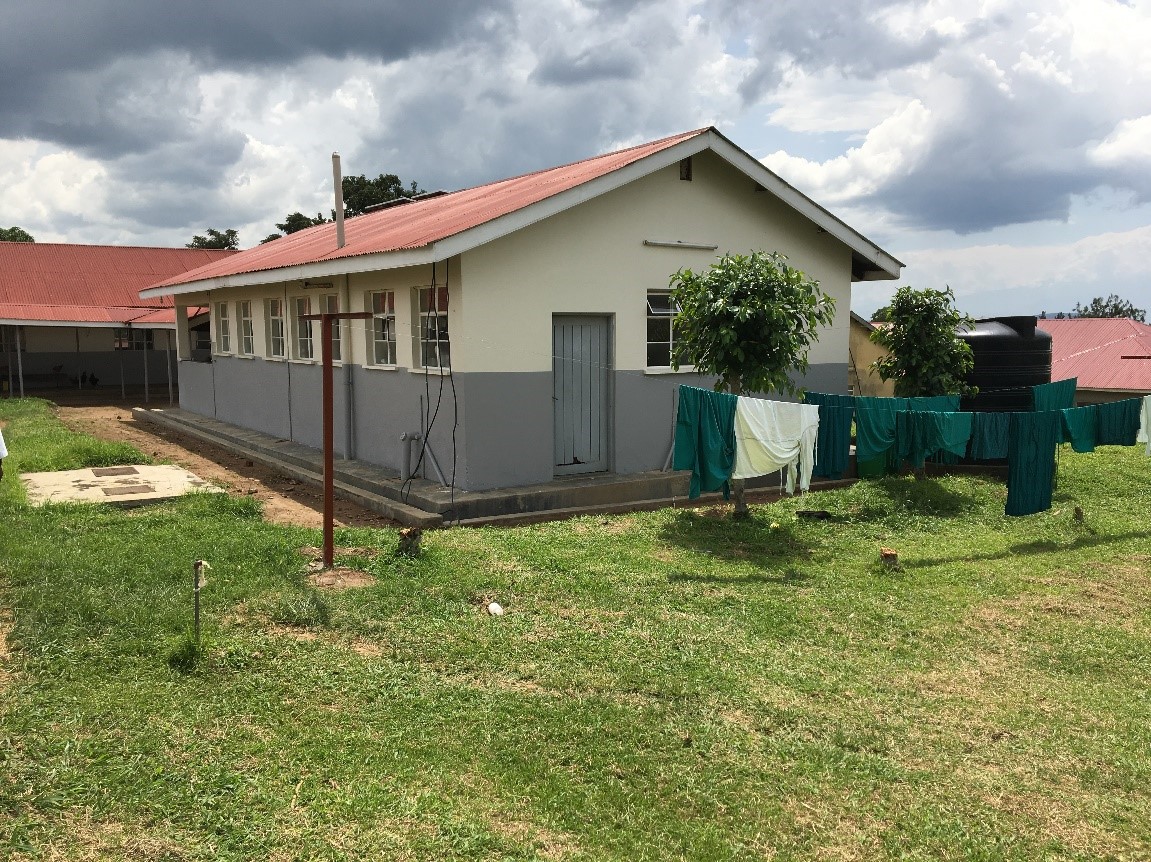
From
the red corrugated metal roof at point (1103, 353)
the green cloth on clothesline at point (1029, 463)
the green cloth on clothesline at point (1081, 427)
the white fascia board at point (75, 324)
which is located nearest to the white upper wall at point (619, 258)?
the green cloth on clothesline at point (1081, 427)

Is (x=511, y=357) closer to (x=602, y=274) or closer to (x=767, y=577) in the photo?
(x=602, y=274)

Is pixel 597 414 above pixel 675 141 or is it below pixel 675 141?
below

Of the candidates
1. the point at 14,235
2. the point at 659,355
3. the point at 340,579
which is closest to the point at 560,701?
the point at 340,579

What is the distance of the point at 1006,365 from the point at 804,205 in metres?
4.77

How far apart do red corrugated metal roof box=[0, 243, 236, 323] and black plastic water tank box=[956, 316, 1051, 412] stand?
2111cm

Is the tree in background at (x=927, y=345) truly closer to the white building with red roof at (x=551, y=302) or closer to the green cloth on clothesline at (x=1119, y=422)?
the white building with red roof at (x=551, y=302)

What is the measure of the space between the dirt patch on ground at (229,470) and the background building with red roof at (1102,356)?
1587 cm

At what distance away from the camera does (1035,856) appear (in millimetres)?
4129

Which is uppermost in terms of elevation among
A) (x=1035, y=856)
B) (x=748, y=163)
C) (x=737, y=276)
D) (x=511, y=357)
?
(x=748, y=163)

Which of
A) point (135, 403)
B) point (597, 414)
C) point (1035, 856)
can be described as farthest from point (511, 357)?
point (135, 403)

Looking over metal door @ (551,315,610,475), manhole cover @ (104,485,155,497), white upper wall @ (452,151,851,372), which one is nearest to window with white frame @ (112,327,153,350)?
manhole cover @ (104,485,155,497)

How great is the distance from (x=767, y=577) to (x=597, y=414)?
4.27 m

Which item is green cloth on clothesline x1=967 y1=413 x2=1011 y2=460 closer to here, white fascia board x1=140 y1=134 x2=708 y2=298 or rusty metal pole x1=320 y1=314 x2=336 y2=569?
white fascia board x1=140 y1=134 x2=708 y2=298

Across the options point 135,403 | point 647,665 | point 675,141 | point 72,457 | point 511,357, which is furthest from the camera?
point 135,403
